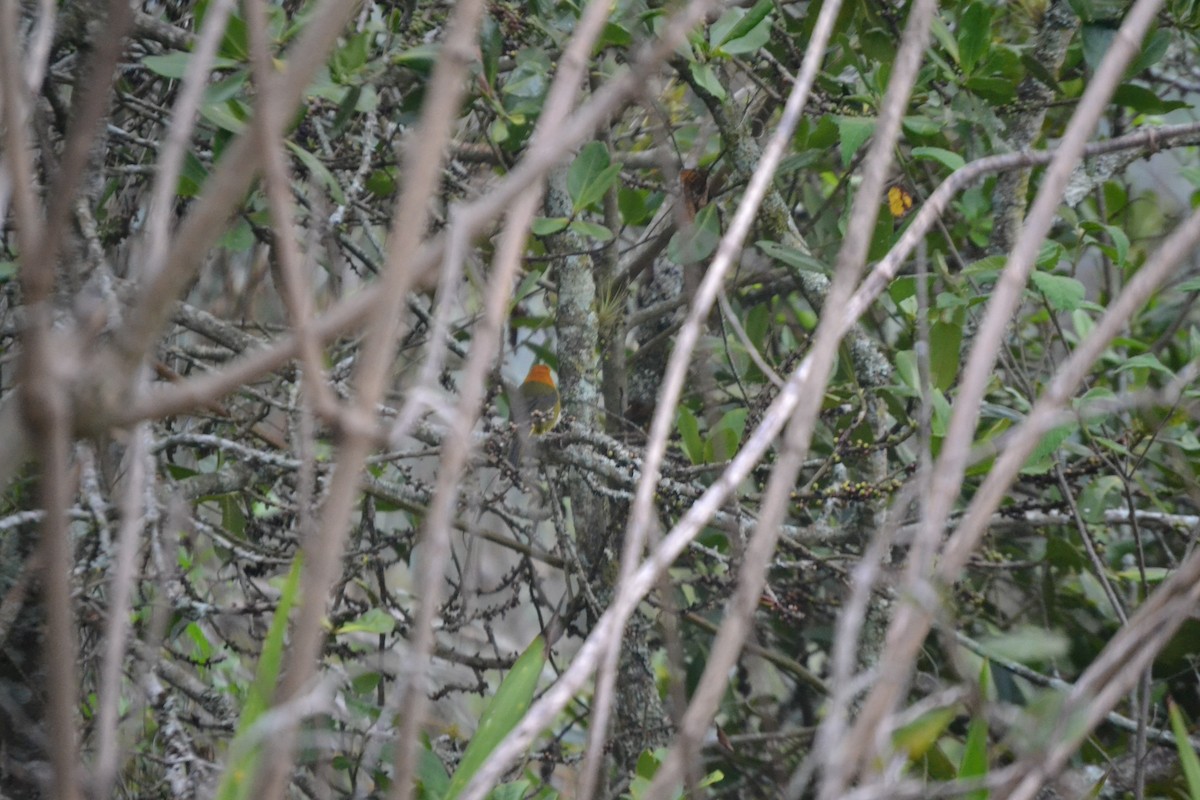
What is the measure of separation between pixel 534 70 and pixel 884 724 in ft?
4.27

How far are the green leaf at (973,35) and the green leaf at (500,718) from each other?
120 cm

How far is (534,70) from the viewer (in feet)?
5.63

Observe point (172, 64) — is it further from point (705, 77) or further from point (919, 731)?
point (919, 731)

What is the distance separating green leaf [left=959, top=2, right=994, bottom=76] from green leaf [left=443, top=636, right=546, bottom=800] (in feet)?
3.92

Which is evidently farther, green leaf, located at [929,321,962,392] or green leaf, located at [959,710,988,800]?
green leaf, located at [929,321,962,392]

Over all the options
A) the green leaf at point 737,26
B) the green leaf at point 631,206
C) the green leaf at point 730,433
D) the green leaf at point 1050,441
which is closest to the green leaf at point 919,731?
the green leaf at point 1050,441

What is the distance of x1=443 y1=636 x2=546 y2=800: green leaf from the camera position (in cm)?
107

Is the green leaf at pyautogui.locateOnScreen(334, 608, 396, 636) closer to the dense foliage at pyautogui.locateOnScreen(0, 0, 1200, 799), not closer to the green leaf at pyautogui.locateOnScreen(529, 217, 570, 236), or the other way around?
the dense foliage at pyautogui.locateOnScreen(0, 0, 1200, 799)

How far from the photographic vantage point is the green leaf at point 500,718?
1.07 meters

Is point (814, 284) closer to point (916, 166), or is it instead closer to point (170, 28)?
point (916, 166)

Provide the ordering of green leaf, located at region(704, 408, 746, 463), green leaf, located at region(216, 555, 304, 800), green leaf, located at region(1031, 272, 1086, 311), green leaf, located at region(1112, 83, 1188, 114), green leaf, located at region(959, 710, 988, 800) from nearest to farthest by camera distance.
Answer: green leaf, located at region(216, 555, 304, 800) < green leaf, located at region(959, 710, 988, 800) < green leaf, located at region(1031, 272, 1086, 311) < green leaf, located at region(704, 408, 746, 463) < green leaf, located at region(1112, 83, 1188, 114)

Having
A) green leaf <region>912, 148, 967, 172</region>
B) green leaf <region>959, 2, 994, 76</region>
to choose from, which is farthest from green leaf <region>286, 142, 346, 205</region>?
green leaf <region>959, 2, 994, 76</region>

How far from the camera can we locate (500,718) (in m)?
1.09

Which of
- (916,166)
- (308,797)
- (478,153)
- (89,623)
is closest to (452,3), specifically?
(478,153)
